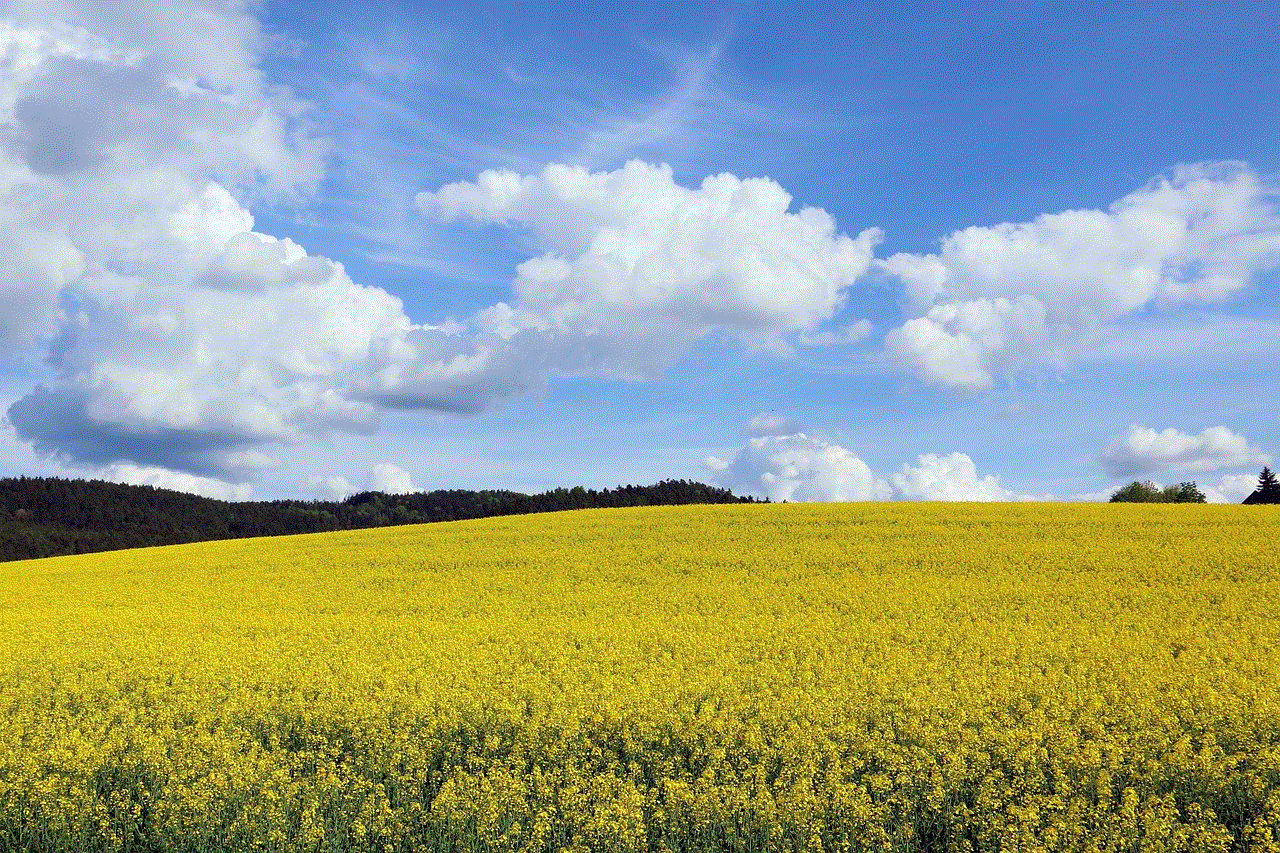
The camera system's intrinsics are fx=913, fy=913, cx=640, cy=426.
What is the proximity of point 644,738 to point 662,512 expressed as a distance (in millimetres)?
31416

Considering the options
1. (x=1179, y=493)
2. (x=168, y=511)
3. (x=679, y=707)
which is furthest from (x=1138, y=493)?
(x=168, y=511)

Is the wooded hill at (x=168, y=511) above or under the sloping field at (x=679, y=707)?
above

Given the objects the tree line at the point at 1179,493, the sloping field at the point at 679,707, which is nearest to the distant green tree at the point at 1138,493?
the tree line at the point at 1179,493

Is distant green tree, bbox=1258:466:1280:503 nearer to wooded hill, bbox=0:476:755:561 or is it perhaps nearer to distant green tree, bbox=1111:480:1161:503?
distant green tree, bbox=1111:480:1161:503

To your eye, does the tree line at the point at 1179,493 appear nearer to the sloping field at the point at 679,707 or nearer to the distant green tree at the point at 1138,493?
the distant green tree at the point at 1138,493

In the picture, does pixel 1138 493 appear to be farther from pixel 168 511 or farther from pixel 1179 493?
pixel 168 511

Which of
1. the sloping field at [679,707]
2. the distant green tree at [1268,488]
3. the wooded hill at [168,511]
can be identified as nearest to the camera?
the sloping field at [679,707]

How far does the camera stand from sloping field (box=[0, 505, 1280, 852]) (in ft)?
32.9

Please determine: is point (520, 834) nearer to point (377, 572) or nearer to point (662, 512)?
point (377, 572)

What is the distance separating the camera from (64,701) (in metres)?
16.6

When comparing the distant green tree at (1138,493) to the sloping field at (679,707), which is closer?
the sloping field at (679,707)

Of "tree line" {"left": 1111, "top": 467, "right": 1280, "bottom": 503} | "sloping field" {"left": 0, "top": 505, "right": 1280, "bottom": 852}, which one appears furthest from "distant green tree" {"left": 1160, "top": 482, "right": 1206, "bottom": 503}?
"sloping field" {"left": 0, "top": 505, "right": 1280, "bottom": 852}

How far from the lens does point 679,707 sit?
13883mm

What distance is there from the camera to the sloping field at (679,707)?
10016 mm
